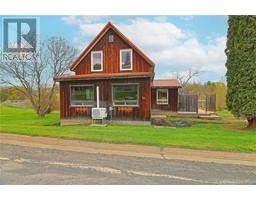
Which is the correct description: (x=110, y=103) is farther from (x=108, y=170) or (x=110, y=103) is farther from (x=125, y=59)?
(x=108, y=170)

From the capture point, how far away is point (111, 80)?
677 inches

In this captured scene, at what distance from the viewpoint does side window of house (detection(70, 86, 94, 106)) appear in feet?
57.7

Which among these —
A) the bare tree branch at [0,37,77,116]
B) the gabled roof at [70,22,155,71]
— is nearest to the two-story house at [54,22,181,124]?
the gabled roof at [70,22,155,71]

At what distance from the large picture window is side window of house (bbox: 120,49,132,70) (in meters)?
1.59

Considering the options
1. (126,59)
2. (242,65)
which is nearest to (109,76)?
(126,59)

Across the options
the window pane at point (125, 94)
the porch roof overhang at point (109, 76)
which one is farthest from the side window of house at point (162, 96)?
the window pane at point (125, 94)

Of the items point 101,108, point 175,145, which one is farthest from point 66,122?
point 175,145

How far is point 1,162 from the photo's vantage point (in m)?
7.77

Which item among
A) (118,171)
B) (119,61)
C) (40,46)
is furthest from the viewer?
(40,46)

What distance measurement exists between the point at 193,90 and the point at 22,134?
29.3 m

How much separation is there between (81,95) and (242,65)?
29.3ft

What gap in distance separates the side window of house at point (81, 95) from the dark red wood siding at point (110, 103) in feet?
0.76

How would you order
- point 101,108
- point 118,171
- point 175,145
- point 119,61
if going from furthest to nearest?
1. point 119,61
2. point 101,108
3. point 175,145
4. point 118,171

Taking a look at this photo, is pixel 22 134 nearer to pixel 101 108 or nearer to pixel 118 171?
pixel 101 108
